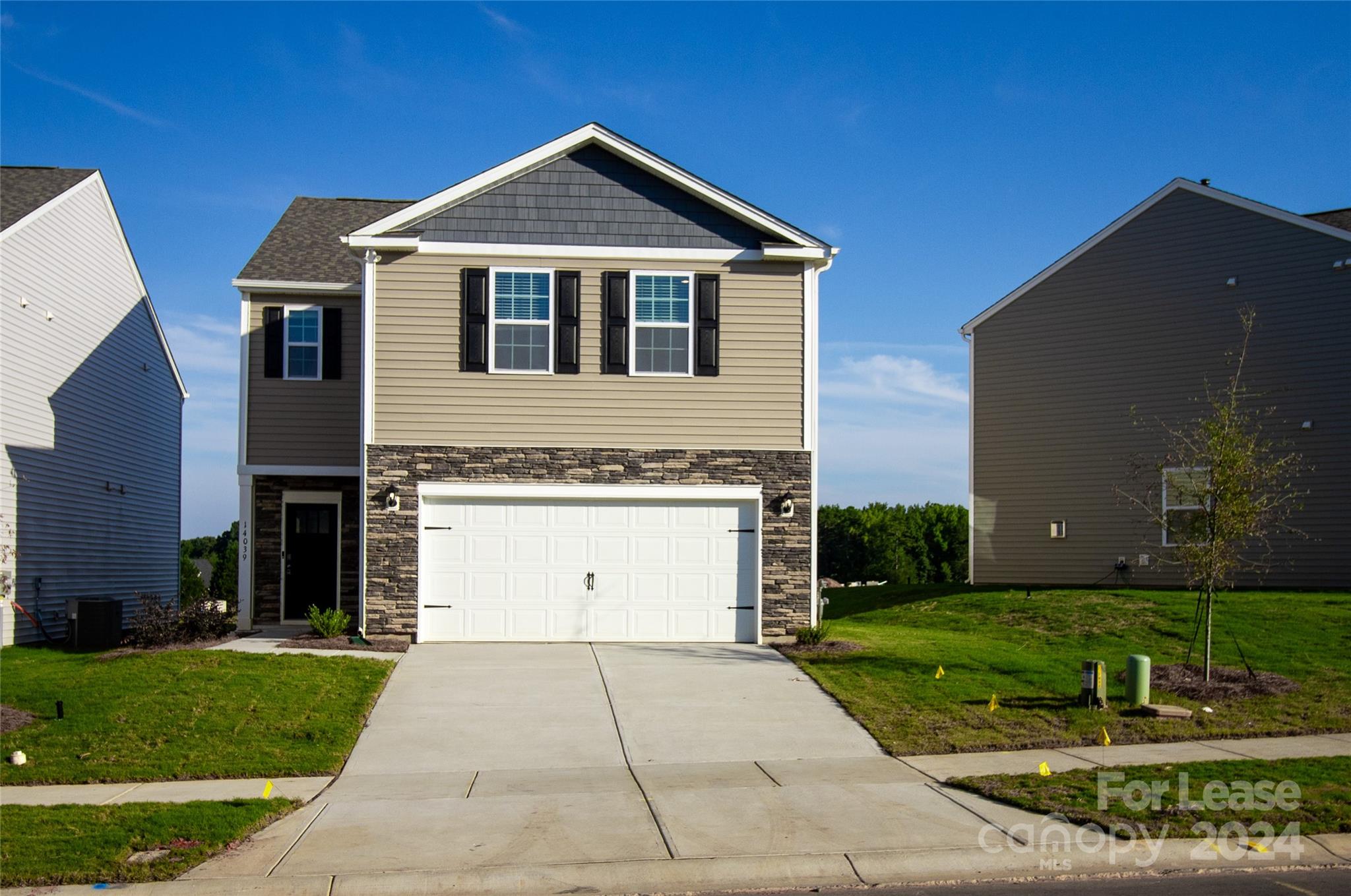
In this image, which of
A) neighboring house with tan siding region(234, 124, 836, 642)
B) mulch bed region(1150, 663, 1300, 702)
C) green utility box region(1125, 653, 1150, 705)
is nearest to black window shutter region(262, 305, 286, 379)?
neighboring house with tan siding region(234, 124, 836, 642)

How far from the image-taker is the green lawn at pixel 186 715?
35.8 ft

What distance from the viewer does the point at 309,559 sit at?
793 inches

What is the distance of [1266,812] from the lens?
898cm

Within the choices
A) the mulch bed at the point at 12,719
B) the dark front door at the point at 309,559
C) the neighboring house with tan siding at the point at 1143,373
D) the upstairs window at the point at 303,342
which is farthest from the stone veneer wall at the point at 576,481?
the neighboring house with tan siding at the point at 1143,373

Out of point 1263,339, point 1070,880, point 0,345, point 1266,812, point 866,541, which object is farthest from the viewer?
point 866,541

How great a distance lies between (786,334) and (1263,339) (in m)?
10.7

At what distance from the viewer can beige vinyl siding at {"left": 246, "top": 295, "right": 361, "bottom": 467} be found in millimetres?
19938

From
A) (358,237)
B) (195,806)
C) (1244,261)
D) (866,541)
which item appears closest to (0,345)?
(358,237)

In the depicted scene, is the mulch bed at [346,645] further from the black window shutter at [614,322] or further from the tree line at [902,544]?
the tree line at [902,544]

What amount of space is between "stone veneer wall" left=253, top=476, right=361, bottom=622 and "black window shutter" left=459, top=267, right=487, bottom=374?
387 cm

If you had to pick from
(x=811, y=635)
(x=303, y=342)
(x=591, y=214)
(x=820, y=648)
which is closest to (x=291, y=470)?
(x=303, y=342)

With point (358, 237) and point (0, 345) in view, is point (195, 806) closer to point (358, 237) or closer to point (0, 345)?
point (358, 237)

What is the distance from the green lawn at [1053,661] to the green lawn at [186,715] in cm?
592

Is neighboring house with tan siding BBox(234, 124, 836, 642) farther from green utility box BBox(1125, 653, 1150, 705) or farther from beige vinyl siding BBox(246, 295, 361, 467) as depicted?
green utility box BBox(1125, 653, 1150, 705)
